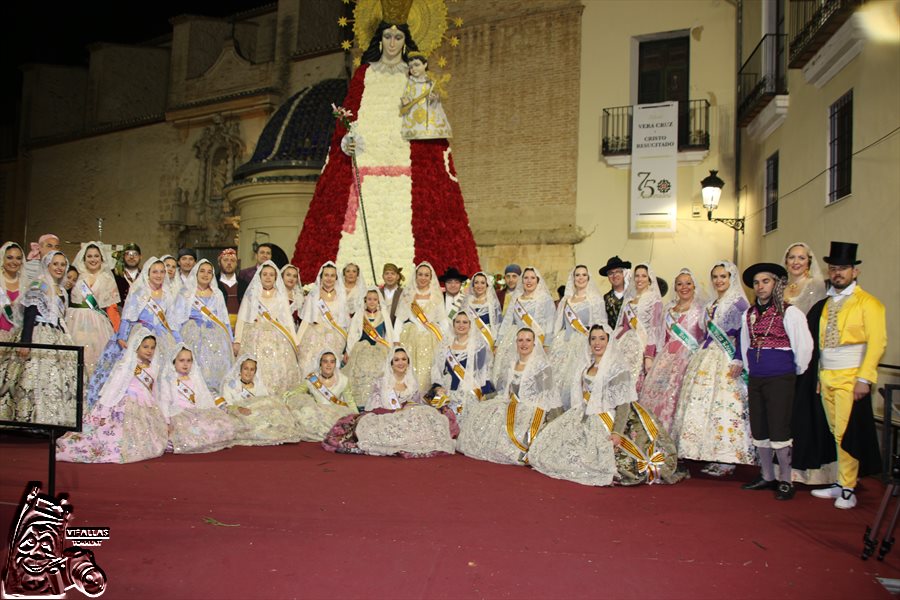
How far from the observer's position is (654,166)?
13.6 meters

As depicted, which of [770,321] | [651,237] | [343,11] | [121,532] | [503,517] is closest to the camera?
[121,532]

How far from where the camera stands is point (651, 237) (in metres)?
14.0

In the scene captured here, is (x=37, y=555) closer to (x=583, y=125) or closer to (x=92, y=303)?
(x=92, y=303)

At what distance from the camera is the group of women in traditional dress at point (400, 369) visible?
5.96 m

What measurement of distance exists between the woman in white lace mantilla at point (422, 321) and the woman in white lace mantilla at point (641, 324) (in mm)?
2012

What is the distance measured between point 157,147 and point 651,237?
50.4 ft

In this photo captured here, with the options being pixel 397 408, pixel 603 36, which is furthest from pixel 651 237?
pixel 397 408

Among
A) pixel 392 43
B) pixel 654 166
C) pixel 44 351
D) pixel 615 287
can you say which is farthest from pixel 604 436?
pixel 654 166

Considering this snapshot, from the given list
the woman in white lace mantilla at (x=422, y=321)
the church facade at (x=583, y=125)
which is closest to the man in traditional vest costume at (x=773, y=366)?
the church facade at (x=583, y=125)

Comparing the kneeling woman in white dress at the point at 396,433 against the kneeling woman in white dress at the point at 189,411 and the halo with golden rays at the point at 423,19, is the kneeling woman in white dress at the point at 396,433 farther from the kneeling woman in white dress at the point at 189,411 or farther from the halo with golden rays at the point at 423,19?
the halo with golden rays at the point at 423,19

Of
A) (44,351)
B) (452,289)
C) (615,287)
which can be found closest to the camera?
(44,351)

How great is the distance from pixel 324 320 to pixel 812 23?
6.78m

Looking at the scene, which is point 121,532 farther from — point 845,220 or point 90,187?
point 90,187

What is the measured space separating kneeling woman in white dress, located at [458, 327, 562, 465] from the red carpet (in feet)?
1.20
